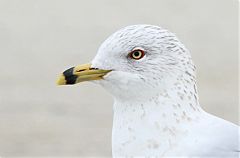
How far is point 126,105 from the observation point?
370 cm

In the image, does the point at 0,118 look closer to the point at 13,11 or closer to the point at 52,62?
the point at 52,62

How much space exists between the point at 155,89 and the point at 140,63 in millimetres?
125

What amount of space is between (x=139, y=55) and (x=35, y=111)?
4.82 m

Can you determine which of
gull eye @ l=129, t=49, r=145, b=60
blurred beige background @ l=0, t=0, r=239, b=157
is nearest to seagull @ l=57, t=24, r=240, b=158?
gull eye @ l=129, t=49, r=145, b=60

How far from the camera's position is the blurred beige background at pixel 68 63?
775 cm

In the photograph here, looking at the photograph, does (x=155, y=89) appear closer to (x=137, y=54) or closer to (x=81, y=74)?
(x=137, y=54)

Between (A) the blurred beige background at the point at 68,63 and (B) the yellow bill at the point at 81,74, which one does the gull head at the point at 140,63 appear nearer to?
(B) the yellow bill at the point at 81,74

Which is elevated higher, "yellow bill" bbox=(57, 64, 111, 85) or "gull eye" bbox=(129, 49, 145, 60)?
"gull eye" bbox=(129, 49, 145, 60)

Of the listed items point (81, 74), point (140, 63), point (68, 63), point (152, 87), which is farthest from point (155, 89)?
point (68, 63)

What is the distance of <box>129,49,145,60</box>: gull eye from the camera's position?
12.0 feet

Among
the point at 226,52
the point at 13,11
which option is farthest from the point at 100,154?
the point at 13,11

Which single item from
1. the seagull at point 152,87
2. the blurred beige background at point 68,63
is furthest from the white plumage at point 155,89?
the blurred beige background at point 68,63

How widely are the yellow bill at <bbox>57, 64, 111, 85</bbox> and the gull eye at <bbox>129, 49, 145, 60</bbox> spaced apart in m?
0.12

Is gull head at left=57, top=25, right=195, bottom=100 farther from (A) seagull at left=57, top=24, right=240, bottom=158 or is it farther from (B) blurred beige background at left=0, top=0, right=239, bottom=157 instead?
(B) blurred beige background at left=0, top=0, right=239, bottom=157
